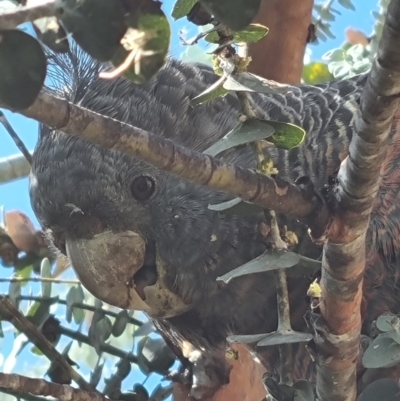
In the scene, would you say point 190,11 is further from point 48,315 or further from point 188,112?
point 48,315

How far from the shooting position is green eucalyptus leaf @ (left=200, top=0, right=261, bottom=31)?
0.31 meters

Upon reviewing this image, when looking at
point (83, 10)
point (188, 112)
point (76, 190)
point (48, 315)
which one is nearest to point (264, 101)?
point (188, 112)

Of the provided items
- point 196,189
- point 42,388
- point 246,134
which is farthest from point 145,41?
point 196,189

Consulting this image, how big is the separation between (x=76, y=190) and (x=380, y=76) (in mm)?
661

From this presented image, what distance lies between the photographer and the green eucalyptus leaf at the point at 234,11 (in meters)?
0.31

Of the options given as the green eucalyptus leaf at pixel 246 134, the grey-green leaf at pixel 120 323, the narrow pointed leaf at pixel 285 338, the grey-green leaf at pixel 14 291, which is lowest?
the grey-green leaf at pixel 120 323

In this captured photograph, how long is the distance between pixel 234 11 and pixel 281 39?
903 millimetres

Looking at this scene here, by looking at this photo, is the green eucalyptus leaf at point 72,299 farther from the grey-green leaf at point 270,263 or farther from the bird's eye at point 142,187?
the grey-green leaf at point 270,263

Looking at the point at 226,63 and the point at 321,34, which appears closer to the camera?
the point at 226,63

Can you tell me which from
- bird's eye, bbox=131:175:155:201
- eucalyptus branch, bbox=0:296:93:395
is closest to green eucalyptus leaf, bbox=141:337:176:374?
eucalyptus branch, bbox=0:296:93:395

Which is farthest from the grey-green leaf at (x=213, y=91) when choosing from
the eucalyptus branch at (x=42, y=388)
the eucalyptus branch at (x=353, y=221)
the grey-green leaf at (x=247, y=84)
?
the eucalyptus branch at (x=42, y=388)

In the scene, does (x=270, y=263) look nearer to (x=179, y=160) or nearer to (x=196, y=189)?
(x=179, y=160)

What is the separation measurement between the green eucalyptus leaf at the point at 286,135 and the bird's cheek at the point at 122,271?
459 millimetres

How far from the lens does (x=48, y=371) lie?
1.00 meters
